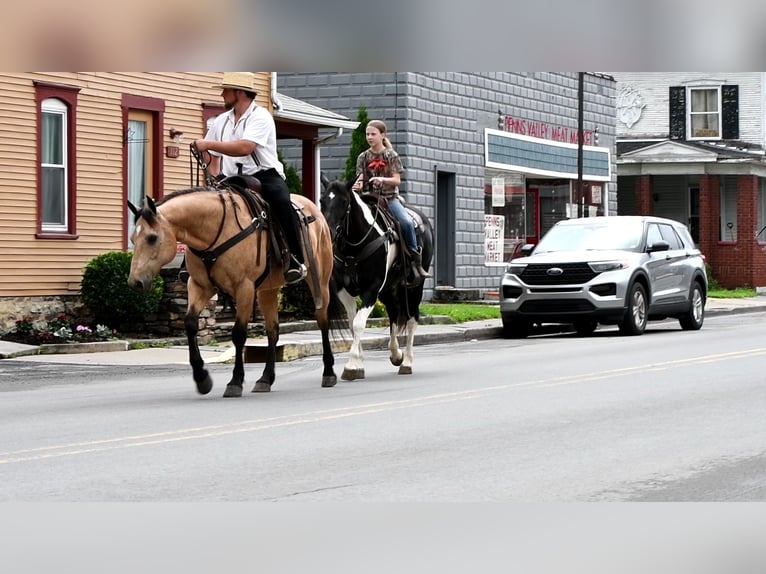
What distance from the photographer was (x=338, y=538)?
6.48 m

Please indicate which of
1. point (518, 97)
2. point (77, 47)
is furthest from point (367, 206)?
point (518, 97)

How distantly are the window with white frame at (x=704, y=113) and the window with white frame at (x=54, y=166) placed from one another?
3106cm

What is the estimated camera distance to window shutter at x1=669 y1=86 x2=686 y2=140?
4762 cm

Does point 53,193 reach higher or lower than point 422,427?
higher

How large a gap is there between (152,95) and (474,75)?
1271 cm

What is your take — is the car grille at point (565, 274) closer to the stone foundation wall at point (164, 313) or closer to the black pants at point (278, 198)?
the stone foundation wall at point (164, 313)

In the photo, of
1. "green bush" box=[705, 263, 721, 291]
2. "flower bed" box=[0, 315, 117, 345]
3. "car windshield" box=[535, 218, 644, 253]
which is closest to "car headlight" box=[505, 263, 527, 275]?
"car windshield" box=[535, 218, 644, 253]

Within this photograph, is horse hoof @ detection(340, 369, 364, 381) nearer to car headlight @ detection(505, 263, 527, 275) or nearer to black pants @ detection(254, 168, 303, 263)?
black pants @ detection(254, 168, 303, 263)

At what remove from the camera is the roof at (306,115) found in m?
25.5

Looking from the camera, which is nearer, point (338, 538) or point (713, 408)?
point (338, 538)

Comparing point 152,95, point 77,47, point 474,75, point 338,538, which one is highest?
point 474,75

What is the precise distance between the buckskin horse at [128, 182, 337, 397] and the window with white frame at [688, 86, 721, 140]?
120ft

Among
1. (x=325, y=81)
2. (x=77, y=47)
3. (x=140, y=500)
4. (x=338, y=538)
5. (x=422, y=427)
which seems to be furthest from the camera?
(x=325, y=81)

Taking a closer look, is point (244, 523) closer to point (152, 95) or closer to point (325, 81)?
point (152, 95)
